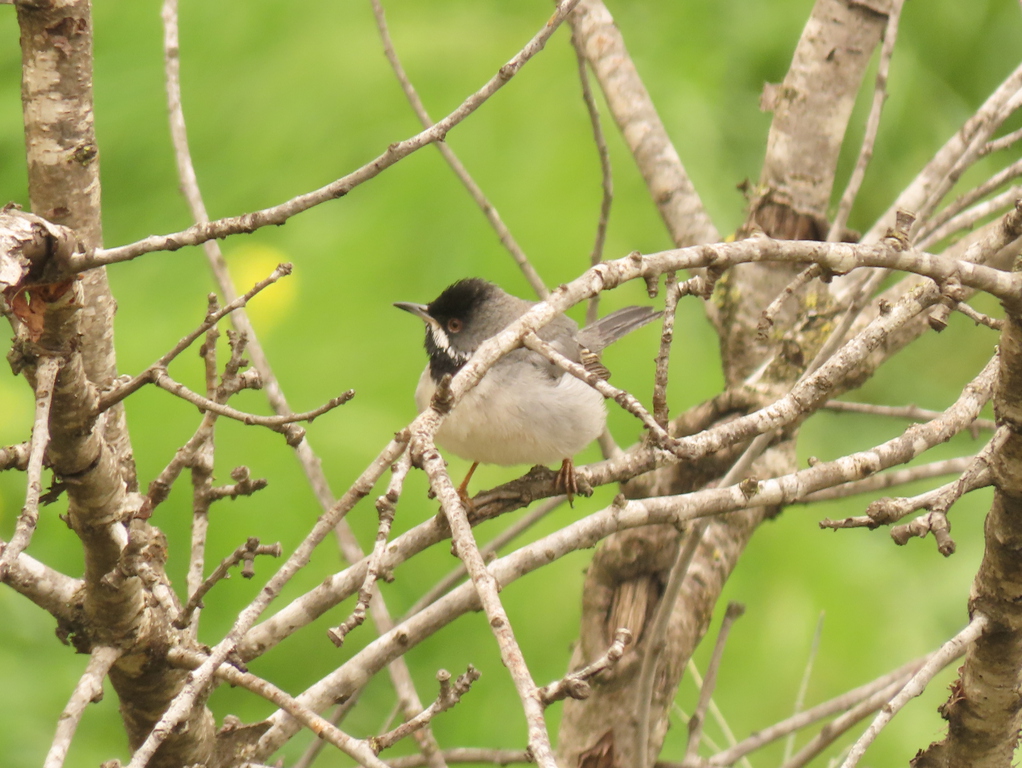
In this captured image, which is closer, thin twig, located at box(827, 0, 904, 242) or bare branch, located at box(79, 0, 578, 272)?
bare branch, located at box(79, 0, 578, 272)

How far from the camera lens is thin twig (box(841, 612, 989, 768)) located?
70.6 inches

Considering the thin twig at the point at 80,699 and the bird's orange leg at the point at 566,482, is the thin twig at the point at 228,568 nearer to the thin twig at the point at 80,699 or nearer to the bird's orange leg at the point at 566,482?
the thin twig at the point at 80,699

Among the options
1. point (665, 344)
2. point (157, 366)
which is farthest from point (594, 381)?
point (157, 366)

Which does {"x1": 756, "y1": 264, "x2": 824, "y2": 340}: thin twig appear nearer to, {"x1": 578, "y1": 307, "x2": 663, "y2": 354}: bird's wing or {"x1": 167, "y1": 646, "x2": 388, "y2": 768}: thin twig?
{"x1": 167, "y1": 646, "x2": 388, "y2": 768}: thin twig

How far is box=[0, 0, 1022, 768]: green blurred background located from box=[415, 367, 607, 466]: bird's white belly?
56.3 inches

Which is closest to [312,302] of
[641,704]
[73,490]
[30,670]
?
[30,670]

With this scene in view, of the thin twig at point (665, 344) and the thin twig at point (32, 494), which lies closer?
the thin twig at point (32, 494)

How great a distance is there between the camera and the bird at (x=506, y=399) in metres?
3.42

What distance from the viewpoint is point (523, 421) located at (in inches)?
135

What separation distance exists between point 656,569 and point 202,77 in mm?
4044

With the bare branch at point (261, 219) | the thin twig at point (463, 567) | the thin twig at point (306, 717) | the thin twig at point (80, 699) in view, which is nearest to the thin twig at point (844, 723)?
the thin twig at point (463, 567)

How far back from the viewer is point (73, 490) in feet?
6.55

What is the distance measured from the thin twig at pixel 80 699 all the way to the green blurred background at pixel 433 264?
251cm

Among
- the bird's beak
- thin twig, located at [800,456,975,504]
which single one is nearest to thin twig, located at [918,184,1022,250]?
thin twig, located at [800,456,975,504]
